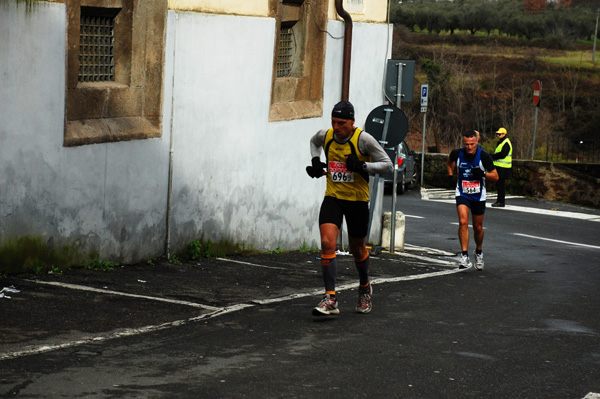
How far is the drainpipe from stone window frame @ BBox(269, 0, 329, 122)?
0.25 meters

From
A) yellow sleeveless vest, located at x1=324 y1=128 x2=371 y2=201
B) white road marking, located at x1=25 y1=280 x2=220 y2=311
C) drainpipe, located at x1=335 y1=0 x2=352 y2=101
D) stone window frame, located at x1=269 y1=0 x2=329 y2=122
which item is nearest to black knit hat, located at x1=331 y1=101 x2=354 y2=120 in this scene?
yellow sleeveless vest, located at x1=324 y1=128 x2=371 y2=201

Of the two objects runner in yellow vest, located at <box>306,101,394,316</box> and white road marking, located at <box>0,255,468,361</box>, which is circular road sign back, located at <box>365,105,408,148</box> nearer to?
white road marking, located at <box>0,255,468,361</box>

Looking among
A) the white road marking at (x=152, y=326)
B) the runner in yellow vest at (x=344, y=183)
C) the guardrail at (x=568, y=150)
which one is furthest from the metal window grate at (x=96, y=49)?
the guardrail at (x=568, y=150)

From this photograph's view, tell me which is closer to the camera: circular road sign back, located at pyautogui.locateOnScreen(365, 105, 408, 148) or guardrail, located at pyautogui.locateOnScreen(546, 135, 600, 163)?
circular road sign back, located at pyautogui.locateOnScreen(365, 105, 408, 148)

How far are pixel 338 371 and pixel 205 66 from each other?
6.13 m

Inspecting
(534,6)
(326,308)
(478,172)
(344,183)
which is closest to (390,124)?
(478,172)

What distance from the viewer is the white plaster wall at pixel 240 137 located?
12.1m

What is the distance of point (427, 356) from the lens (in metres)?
7.41

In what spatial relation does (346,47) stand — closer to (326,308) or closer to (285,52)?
(285,52)

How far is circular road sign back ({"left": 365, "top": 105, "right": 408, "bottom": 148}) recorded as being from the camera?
1381cm

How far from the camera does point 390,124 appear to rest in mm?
13930

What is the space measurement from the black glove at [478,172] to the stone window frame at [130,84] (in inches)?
164

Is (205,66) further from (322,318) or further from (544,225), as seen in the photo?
(544,225)

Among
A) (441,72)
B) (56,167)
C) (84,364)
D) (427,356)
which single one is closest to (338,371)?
(427,356)
